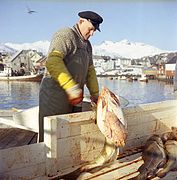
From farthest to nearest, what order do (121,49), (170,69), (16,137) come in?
(16,137), (170,69), (121,49)

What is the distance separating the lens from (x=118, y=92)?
1.81 meters

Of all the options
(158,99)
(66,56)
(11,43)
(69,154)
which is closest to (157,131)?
(158,99)

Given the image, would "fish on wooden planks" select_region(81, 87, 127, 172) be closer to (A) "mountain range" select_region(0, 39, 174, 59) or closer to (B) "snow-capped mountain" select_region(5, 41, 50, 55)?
(A) "mountain range" select_region(0, 39, 174, 59)

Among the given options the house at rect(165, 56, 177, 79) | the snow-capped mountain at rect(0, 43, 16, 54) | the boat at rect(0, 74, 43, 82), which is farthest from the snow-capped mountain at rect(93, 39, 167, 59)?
the snow-capped mountain at rect(0, 43, 16, 54)

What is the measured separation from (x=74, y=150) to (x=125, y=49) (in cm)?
64

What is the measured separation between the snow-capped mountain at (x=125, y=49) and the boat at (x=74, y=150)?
361 mm

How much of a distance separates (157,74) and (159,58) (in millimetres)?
158

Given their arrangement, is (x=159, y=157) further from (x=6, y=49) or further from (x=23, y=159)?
(x=6, y=49)

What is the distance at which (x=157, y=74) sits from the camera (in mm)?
1876

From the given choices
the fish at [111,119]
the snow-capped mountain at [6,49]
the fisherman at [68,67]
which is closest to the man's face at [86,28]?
the fisherman at [68,67]

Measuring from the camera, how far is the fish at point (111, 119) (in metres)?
1.47

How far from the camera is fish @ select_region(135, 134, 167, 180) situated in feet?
5.45

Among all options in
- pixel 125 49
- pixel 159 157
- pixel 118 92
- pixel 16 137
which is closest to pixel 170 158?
pixel 159 157

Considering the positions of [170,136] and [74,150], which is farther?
[170,136]
